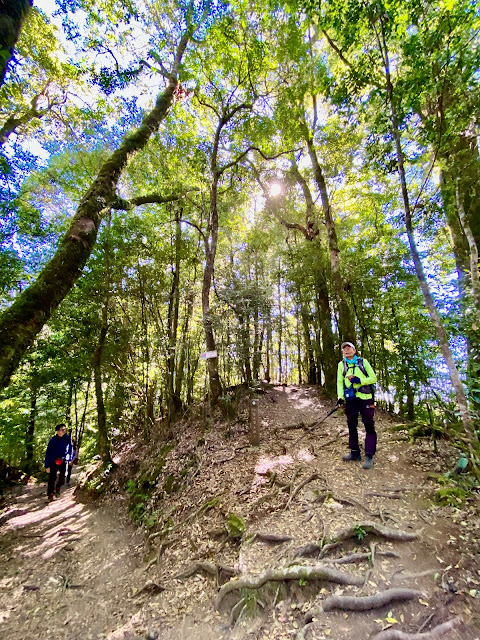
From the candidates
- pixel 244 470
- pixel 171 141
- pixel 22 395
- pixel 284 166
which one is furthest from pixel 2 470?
pixel 284 166

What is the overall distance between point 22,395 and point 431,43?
44.3 feet

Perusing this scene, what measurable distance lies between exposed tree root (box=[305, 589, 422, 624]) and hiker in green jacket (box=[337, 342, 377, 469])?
210cm

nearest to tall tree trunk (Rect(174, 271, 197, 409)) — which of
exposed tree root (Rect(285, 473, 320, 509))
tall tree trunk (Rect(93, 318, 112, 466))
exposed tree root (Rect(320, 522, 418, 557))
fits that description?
tall tree trunk (Rect(93, 318, 112, 466))

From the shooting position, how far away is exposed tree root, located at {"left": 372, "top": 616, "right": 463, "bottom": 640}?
6.37 feet

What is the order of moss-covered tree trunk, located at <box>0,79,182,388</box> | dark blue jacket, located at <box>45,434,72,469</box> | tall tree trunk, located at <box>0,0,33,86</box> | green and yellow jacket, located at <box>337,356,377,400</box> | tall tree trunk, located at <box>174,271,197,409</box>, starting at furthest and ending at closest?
tall tree trunk, located at <box>174,271,197,409</box>, dark blue jacket, located at <box>45,434,72,469</box>, green and yellow jacket, located at <box>337,356,377,400</box>, moss-covered tree trunk, located at <box>0,79,182,388</box>, tall tree trunk, located at <box>0,0,33,86</box>

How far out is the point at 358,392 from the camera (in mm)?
4324

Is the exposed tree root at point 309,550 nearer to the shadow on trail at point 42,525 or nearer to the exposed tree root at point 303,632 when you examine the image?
the exposed tree root at point 303,632

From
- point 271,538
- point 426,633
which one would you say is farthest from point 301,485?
point 426,633

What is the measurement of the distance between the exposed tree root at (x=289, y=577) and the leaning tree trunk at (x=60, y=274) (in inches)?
129

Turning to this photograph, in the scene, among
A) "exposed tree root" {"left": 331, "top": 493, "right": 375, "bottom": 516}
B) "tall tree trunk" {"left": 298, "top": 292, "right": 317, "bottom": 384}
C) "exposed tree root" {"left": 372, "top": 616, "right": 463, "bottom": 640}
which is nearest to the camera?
"exposed tree root" {"left": 372, "top": 616, "right": 463, "bottom": 640}

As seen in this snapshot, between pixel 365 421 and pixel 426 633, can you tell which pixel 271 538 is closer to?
pixel 426 633

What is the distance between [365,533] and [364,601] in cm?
80

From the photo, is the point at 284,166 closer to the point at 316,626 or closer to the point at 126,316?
the point at 126,316

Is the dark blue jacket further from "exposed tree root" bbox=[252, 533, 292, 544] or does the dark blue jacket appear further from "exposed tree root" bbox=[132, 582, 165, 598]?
"exposed tree root" bbox=[252, 533, 292, 544]
